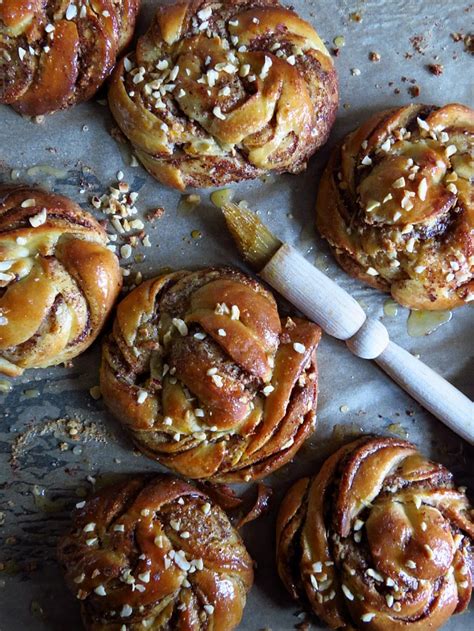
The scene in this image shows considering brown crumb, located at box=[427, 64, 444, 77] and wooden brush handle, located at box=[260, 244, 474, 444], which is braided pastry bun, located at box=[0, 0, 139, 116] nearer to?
wooden brush handle, located at box=[260, 244, 474, 444]

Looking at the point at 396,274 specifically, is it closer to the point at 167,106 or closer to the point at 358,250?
the point at 358,250

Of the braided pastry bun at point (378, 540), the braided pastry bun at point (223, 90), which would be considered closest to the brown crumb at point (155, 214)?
the braided pastry bun at point (223, 90)

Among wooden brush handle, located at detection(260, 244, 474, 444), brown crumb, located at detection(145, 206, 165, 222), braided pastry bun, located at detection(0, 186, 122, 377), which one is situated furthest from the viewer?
brown crumb, located at detection(145, 206, 165, 222)

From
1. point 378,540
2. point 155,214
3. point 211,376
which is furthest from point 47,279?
point 378,540

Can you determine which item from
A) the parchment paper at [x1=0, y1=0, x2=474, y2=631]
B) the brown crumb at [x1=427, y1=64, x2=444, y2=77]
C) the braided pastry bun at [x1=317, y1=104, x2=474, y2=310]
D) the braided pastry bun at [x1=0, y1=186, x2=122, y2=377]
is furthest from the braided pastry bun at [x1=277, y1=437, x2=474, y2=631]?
the brown crumb at [x1=427, y1=64, x2=444, y2=77]

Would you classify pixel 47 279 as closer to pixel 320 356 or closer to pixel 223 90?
pixel 223 90

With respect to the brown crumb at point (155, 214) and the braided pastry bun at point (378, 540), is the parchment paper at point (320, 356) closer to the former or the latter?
the brown crumb at point (155, 214)
